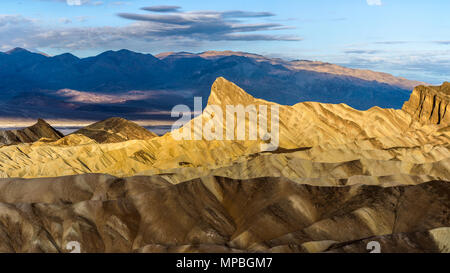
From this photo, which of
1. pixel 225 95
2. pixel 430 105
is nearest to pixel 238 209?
pixel 225 95

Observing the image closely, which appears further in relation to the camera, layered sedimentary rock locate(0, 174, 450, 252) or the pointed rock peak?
the pointed rock peak

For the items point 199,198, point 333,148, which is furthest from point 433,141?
point 199,198

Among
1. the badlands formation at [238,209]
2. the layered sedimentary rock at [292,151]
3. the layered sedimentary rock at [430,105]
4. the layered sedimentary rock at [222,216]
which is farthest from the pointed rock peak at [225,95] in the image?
the layered sedimentary rock at [222,216]

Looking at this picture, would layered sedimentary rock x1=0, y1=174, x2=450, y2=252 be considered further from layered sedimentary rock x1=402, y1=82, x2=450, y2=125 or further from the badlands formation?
layered sedimentary rock x1=402, y1=82, x2=450, y2=125

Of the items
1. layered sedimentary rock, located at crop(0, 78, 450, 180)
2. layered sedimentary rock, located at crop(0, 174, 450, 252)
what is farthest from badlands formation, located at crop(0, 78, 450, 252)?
layered sedimentary rock, located at crop(0, 78, 450, 180)
